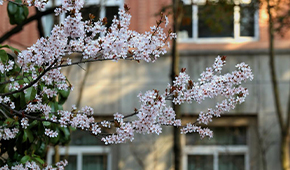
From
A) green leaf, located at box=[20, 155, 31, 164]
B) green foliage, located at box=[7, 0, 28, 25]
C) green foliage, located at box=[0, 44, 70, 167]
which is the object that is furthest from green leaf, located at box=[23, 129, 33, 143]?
green foliage, located at box=[7, 0, 28, 25]

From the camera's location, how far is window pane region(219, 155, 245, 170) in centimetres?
1258

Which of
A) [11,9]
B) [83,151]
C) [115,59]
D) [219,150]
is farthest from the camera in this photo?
[83,151]

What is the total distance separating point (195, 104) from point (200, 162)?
1.19m

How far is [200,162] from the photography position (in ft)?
41.5

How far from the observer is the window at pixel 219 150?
12562mm

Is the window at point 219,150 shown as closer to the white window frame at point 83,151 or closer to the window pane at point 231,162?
the window pane at point 231,162

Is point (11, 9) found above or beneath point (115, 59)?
above

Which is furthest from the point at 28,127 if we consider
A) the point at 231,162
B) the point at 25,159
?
the point at 231,162

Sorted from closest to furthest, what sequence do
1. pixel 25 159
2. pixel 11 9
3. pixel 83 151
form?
pixel 25 159, pixel 11 9, pixel 83 151

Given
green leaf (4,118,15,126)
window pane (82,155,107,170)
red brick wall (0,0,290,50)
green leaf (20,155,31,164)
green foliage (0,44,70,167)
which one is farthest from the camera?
window pane (82,155,107,170)

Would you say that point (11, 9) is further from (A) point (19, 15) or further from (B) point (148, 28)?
(B) point (148, 28)

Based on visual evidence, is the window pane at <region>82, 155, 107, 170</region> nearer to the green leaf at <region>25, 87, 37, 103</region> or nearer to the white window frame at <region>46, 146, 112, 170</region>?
the white window frame at <region>46, 146, 112, 170</region>

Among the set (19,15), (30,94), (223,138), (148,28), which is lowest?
(30,94)

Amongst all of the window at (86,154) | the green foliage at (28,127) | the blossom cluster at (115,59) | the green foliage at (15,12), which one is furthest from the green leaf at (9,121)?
the window at (86,154)
